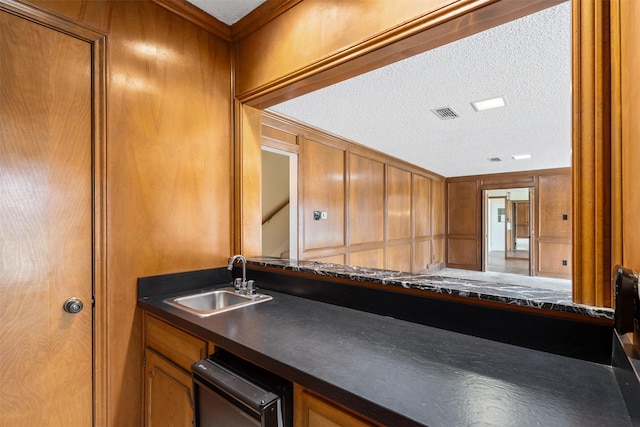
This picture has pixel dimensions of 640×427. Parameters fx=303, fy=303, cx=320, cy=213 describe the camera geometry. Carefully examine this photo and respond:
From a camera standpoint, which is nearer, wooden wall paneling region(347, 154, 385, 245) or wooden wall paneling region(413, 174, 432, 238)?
wooden wall paneling region(347, 154, 385, 245)

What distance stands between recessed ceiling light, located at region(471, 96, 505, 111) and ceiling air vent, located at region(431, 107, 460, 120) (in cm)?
20

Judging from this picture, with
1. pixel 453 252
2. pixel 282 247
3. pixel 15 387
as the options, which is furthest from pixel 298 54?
pixel 453 252

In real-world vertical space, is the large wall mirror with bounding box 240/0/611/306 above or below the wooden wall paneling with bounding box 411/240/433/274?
above

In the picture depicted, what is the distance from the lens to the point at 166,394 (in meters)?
1.49

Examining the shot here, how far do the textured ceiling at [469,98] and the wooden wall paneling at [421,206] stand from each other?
160 cm

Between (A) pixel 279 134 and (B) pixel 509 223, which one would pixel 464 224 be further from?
(A) pixel 279 134

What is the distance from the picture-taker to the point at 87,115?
5.00ft

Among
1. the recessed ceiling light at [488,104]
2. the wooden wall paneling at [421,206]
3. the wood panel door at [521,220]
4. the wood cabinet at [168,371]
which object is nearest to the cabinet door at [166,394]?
the wood cabinet at [168,371]

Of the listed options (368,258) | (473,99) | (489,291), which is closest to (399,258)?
(368,258)

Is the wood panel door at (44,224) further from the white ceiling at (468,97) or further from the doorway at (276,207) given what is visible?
the doorway at (276,207)

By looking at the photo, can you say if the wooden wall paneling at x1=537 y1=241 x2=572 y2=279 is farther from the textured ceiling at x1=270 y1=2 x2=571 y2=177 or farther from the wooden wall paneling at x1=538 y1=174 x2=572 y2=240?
the textured ceiling at x1=270 y1=2 x2=571 y2=177

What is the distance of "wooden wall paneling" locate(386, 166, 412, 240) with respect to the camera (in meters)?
5.42

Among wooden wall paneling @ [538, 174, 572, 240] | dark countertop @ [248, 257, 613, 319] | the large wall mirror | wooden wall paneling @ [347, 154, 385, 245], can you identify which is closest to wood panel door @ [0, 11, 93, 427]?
the large wall mirror

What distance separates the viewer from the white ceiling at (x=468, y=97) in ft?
6.24
